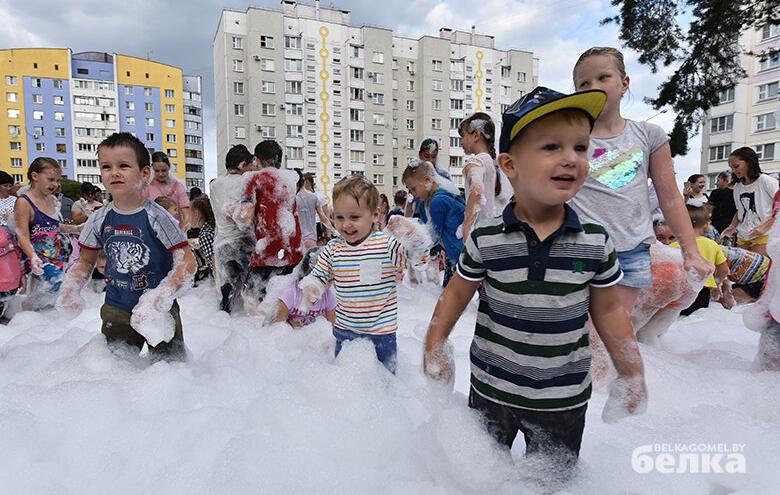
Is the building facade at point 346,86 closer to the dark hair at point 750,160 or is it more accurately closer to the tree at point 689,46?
the tree at point 689,46

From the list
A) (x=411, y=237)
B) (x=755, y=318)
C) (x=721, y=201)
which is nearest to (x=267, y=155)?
(x=411, y=237)

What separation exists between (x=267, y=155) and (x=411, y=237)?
6.64 feet

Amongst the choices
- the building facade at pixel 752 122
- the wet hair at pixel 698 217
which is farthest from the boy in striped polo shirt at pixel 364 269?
the building facade at pixel 752 122

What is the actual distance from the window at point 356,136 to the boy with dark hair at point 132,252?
4028 centimetres

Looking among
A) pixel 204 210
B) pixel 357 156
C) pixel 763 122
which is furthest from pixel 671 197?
pixel 763 122

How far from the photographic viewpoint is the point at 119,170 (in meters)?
2.59

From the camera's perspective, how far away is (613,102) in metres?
2.37

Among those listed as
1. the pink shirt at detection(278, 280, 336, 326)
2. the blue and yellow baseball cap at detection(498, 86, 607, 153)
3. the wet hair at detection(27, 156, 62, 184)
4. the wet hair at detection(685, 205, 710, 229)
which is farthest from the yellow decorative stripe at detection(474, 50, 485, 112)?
the blue and yellow baseball cap at detection(498, 86, 607, 153)

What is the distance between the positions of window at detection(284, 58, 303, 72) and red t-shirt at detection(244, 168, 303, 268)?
39.2 metres

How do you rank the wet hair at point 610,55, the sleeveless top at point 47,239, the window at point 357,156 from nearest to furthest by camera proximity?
the wet hair at point 610,55, the sleeveless top at point 47,239, the window at point 357,156

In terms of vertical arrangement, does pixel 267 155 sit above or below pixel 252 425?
above

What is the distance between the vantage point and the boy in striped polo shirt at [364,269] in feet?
8.41

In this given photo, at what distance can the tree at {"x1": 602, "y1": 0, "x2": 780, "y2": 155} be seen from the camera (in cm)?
838

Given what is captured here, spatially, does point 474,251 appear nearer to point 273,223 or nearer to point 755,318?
point 755,318
